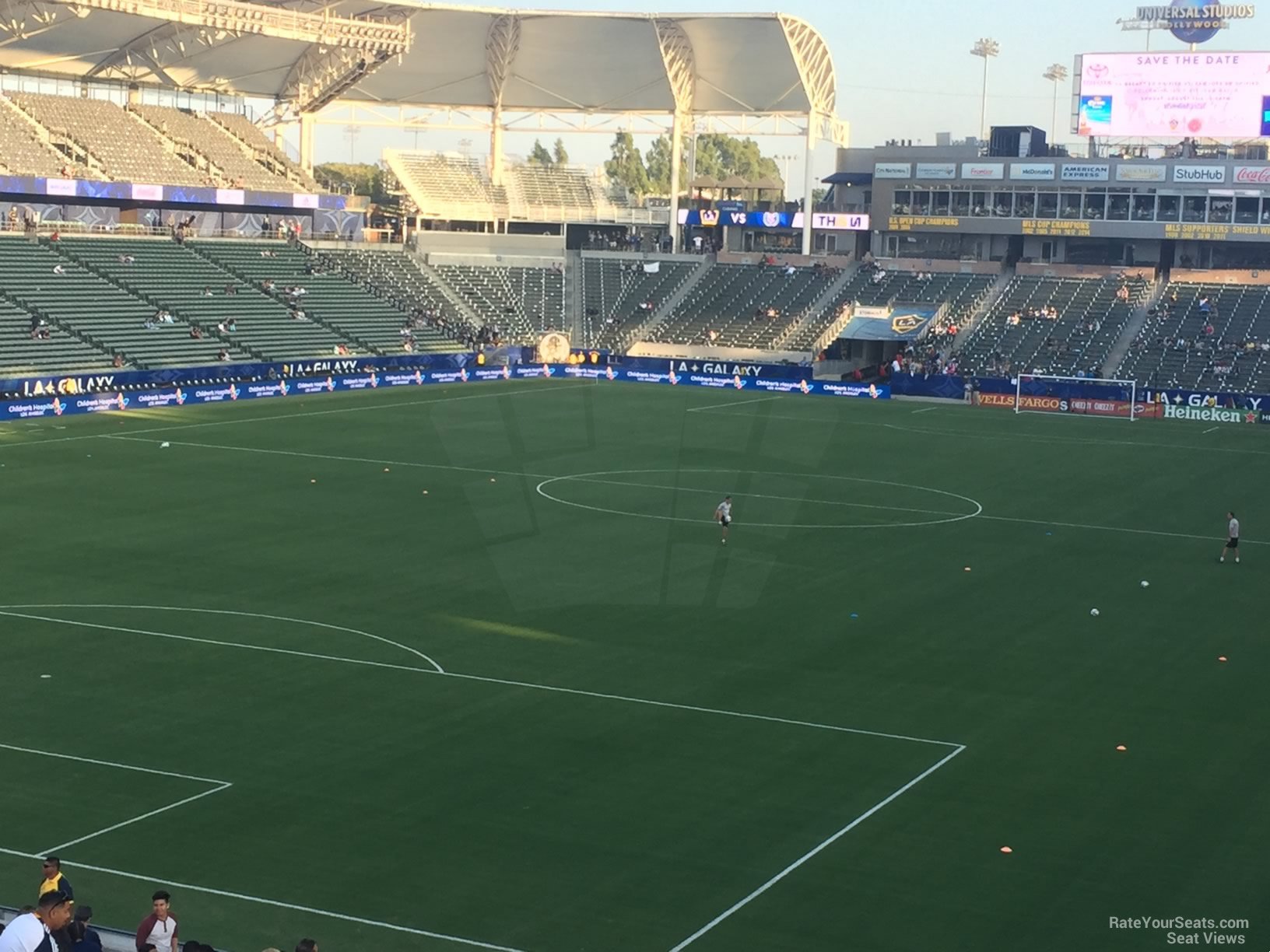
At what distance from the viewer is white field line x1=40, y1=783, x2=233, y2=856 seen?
64.2 feet

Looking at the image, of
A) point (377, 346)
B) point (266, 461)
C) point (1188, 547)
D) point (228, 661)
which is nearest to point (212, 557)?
point (228, 661)

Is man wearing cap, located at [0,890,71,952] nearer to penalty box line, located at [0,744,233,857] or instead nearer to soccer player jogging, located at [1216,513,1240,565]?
penalty box line, located at [0,744,233,857]

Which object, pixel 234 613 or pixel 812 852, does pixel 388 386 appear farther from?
pixel 812 852

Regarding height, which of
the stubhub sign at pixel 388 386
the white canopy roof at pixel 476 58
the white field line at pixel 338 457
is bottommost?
the white field line at pixel 338 457

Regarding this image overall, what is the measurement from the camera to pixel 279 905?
18031 millimetres

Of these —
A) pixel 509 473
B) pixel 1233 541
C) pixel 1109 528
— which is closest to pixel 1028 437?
pixel 1109 528

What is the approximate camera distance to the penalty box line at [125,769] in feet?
65.1

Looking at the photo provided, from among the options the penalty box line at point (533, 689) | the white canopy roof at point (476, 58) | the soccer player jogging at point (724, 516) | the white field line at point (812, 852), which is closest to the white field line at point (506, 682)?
the penalty box line at point (533, 689)

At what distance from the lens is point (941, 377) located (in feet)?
272

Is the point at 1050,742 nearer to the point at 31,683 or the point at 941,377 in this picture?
the point at 31,683

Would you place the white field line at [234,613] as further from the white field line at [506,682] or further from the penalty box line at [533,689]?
the penalty box line at [533,689]
